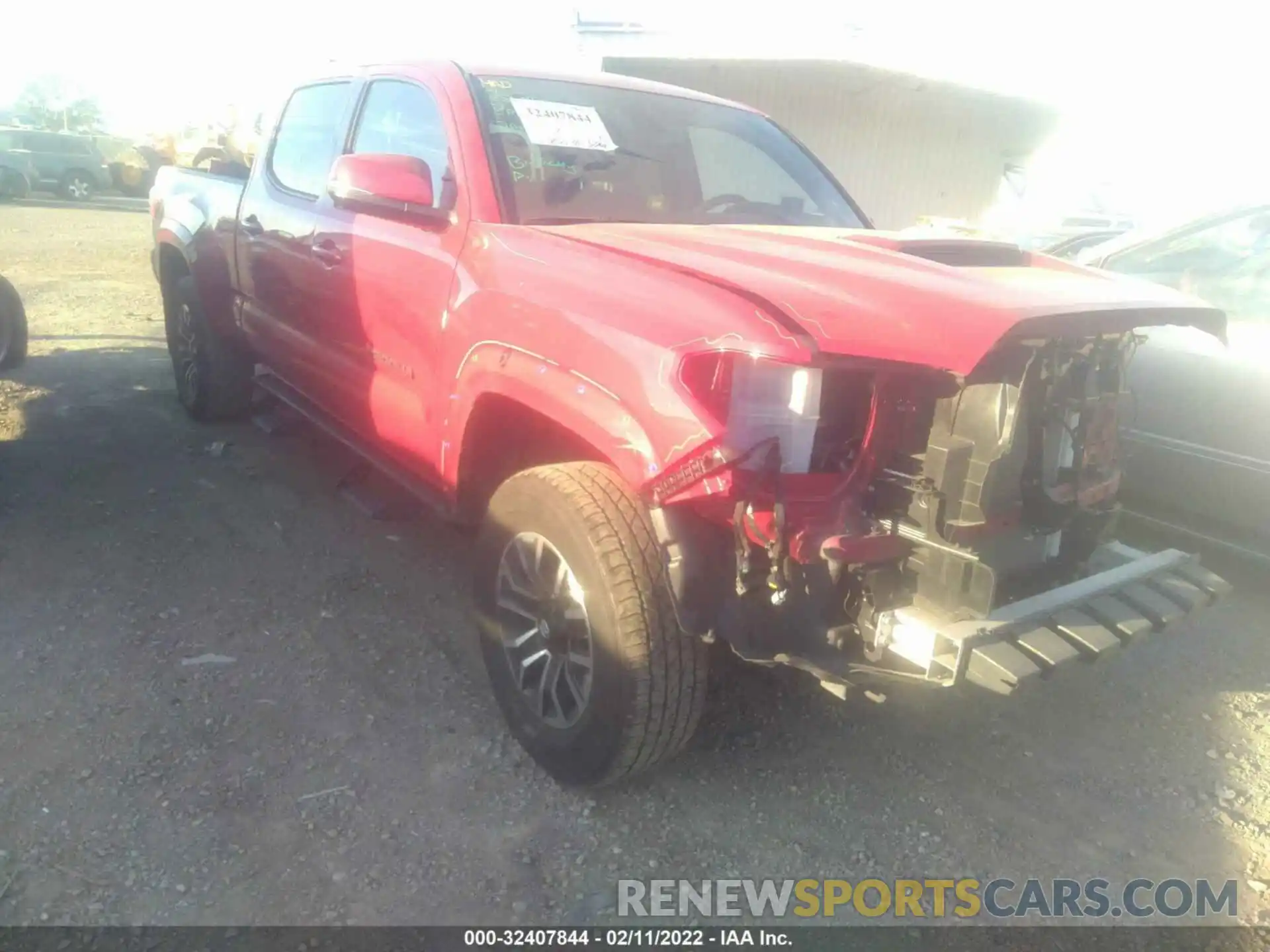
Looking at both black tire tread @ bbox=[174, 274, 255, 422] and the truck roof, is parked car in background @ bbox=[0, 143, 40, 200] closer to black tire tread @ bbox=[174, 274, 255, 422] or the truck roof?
black tire tread @ bbox=[174, 274, 255, 422]

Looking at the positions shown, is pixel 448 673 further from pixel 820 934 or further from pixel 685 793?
pixel 820 934

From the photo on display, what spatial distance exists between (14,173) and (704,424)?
25.8 meters

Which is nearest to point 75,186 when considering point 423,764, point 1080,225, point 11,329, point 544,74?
point 11,329

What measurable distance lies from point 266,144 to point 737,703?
344cm

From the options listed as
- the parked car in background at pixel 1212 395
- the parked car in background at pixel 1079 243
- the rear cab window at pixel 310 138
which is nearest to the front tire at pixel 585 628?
the rear cab window at pixel 310 138

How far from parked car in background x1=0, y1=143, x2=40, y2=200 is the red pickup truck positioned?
2383cm

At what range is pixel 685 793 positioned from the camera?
2662mm

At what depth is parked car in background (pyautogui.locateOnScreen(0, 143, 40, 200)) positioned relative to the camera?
21953 mm

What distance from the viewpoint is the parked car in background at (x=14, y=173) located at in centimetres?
2195

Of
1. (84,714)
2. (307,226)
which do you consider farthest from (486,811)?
(307,226)

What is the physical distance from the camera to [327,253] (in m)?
3.61
